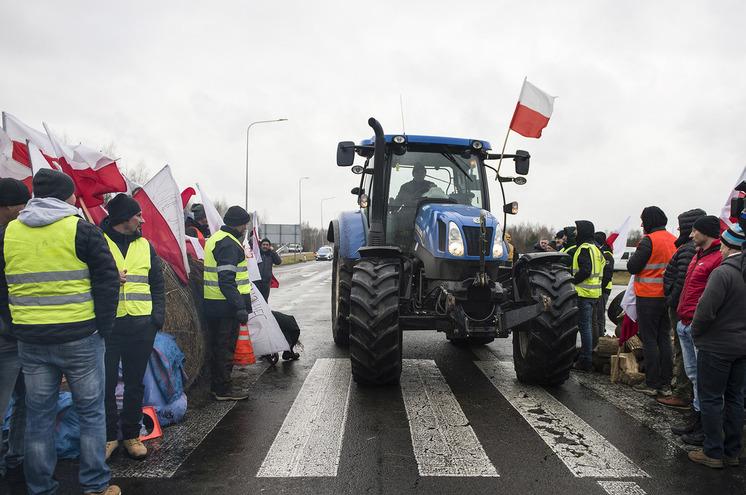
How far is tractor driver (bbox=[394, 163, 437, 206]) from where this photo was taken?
664 cm

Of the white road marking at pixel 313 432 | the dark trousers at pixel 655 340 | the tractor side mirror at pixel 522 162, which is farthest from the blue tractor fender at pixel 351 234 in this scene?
the dark trousers at pixel 655 340

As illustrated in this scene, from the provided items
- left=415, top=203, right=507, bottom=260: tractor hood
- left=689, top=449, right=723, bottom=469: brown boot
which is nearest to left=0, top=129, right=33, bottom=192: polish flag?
left=415, top=203, right=507, bottom=260: tractor hood

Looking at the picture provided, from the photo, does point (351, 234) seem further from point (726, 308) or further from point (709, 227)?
point (726, 308)

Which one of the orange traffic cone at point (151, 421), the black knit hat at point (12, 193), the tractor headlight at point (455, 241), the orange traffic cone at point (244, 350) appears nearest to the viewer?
the black knit hat at point (12, 193)

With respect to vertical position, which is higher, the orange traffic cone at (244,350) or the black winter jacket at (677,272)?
the black winter jacket at (677,272)

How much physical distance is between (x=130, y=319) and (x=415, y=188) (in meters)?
3.81

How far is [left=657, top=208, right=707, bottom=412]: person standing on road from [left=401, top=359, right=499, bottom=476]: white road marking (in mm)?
2205

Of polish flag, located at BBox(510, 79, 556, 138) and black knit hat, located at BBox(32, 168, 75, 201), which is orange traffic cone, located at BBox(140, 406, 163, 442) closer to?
black knit hat, located at BBox(32, 168, 75, 201)

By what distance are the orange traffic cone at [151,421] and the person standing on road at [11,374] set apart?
2.88 feet

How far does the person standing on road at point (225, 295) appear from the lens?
5227 millimetres

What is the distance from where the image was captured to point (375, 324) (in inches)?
205

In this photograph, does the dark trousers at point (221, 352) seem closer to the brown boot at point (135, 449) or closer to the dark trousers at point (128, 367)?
the dark trousers at point (128, 367)

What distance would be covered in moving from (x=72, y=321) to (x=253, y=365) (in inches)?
154

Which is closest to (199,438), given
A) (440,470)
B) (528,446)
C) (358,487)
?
(358,487)
